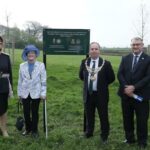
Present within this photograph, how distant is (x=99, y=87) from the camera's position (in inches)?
331

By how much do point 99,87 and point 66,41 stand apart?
1.73 meters

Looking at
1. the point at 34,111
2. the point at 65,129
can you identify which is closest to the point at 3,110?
the point at 34,111

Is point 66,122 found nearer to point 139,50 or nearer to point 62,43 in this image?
point 62,43

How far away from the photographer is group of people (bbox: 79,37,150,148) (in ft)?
26.3

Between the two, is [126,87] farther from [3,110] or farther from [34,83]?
[3,110]

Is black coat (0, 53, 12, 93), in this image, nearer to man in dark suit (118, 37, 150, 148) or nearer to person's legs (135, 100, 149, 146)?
man in dark suit (118, 37, 150, 148)

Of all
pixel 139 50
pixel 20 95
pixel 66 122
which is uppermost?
pixel 139 50

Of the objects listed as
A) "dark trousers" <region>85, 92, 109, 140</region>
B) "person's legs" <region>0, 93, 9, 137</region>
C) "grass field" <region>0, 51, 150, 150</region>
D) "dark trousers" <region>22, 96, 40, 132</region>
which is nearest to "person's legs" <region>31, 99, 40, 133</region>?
"dark trousers" <region>22, 96, 40, 132</region>

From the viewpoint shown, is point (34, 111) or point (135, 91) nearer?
point (135, 91)

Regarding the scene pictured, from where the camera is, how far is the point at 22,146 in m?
8.20

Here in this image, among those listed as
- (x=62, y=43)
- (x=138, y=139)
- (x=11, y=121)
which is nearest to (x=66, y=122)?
(x=11, y=121)

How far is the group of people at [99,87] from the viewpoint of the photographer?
26.4 feet

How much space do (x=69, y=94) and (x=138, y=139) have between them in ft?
22.4

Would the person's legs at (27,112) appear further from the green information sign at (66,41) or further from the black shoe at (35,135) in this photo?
the green information sign at (66,41)
